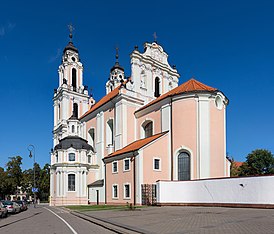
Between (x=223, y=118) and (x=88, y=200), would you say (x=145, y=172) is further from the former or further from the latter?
(x=88, y=200)

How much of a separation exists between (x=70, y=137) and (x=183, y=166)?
23157 millimetres

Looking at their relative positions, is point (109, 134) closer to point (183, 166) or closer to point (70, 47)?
point (183, 166)

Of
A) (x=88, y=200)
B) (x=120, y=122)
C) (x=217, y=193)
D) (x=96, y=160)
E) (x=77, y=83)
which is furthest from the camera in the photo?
(x=77, y=83)

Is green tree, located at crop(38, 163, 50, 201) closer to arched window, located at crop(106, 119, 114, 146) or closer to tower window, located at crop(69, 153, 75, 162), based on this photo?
tower window, located at crop(69, 153, 75, 162)

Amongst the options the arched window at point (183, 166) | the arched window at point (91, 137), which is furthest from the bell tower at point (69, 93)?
the arched window at point (183, 166)

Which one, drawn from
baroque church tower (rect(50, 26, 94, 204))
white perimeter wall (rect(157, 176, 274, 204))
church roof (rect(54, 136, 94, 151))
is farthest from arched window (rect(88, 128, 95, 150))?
white perimeter wall (rect(157, 176, 274, 204))

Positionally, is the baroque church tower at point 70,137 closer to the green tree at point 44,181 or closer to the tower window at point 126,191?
the tower window at point 126,191

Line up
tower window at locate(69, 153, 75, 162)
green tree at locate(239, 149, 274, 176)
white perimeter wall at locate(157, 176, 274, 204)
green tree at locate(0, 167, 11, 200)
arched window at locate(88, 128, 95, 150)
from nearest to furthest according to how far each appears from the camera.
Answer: white perimeter wall at locate(157, 176, 274, 204), tower window at locate(69, 153, 75, 162), arched window at locate(88, 128, 95, 150), green tree at locate(239, 149, 274, 176), green tree at locate(0, 167, 11, 200)

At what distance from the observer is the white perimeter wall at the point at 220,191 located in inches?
881

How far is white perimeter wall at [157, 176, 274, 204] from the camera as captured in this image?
22.4 metres

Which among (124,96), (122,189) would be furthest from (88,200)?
(124,96)

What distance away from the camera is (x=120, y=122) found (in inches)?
1694

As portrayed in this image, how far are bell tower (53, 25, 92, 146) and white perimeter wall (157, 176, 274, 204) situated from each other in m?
33.3

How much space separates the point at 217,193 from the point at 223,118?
11.8m
